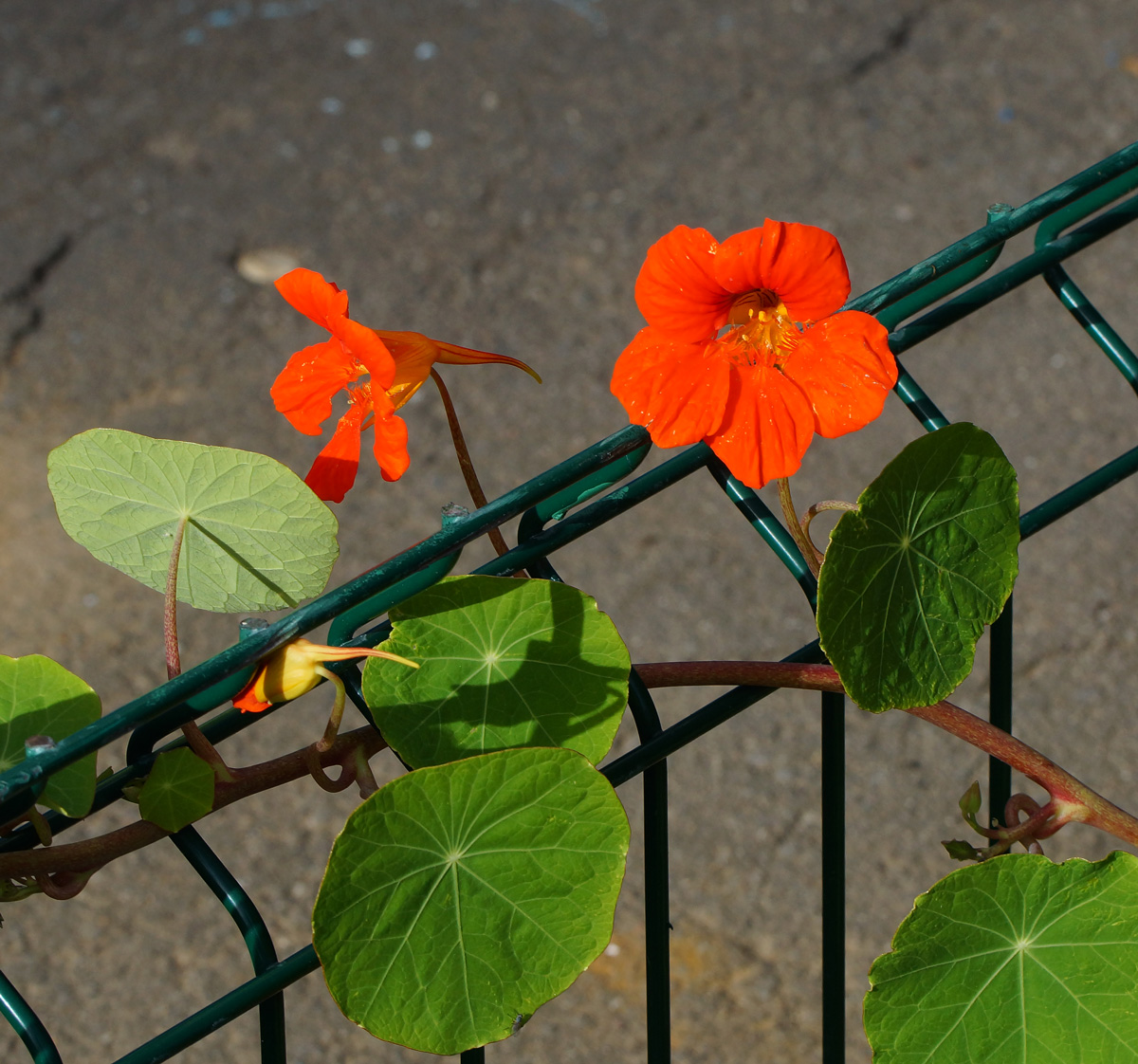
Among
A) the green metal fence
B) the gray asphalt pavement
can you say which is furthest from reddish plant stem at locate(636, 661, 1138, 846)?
the gray asphalt pavement

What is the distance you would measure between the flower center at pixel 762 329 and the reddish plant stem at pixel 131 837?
0.80 ft

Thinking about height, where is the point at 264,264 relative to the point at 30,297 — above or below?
below

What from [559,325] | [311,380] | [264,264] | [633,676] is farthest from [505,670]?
[264,264]

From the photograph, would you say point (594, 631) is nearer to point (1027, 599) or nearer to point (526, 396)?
point (1027, 599)

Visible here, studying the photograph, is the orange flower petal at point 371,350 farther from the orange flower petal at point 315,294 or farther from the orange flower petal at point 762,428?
the orange flower petal at point 762,428

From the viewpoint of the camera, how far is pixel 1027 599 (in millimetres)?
2148

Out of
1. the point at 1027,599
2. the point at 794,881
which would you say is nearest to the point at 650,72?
the point at 1027,599

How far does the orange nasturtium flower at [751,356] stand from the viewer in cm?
57

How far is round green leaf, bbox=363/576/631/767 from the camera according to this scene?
1.90ft

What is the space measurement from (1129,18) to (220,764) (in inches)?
132

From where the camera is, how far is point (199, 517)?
1.96 feet

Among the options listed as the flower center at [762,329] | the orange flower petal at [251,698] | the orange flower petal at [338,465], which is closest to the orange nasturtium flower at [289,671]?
the orange flower petal at [251,698]

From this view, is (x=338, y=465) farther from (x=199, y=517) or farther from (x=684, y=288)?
(x=684, y=288)

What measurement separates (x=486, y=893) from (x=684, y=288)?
0.27 meters
